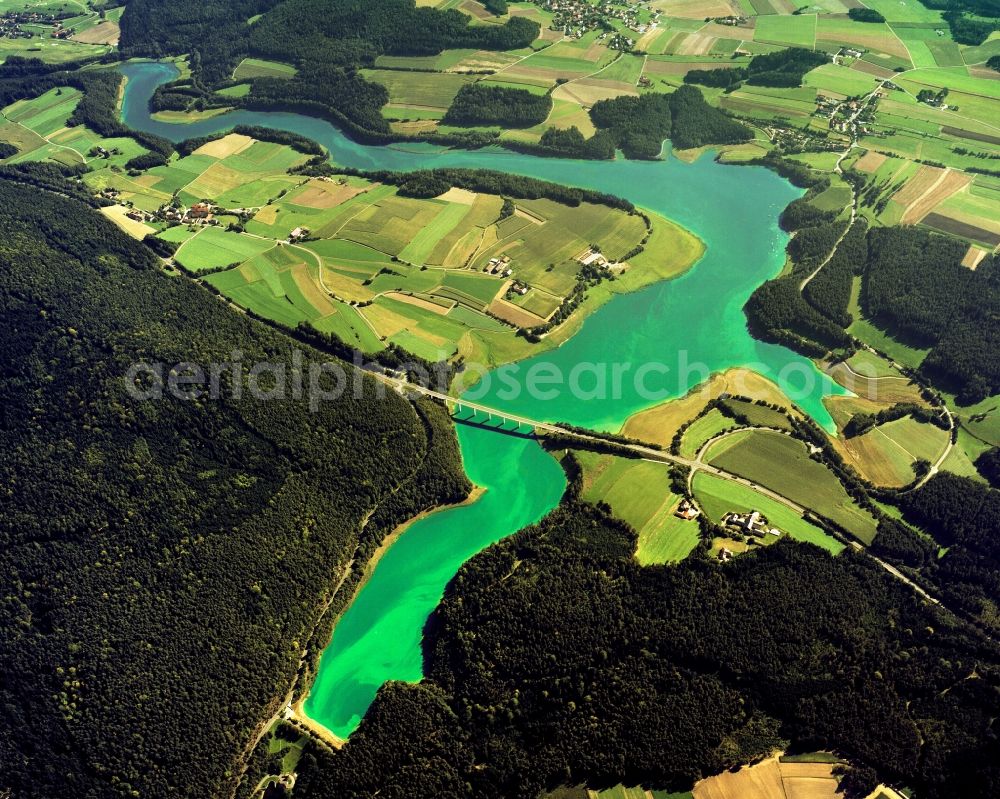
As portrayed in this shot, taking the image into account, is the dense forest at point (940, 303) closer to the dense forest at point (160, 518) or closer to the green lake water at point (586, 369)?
the green lake water at point (586, 369)

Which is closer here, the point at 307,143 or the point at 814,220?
the point at 814,220

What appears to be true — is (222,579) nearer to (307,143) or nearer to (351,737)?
(351,737)

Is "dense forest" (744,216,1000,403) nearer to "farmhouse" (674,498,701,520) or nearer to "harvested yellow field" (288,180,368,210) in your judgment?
"farmhouse" (674,498,701,520)

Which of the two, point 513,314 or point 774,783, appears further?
point 513,314

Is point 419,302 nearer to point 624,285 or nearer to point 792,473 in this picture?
point 624,285

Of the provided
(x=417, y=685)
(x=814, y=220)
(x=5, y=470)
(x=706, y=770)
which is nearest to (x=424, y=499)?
(x=417, y=685)

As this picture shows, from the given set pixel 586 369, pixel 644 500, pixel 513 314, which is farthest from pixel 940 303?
pixel 513 314
